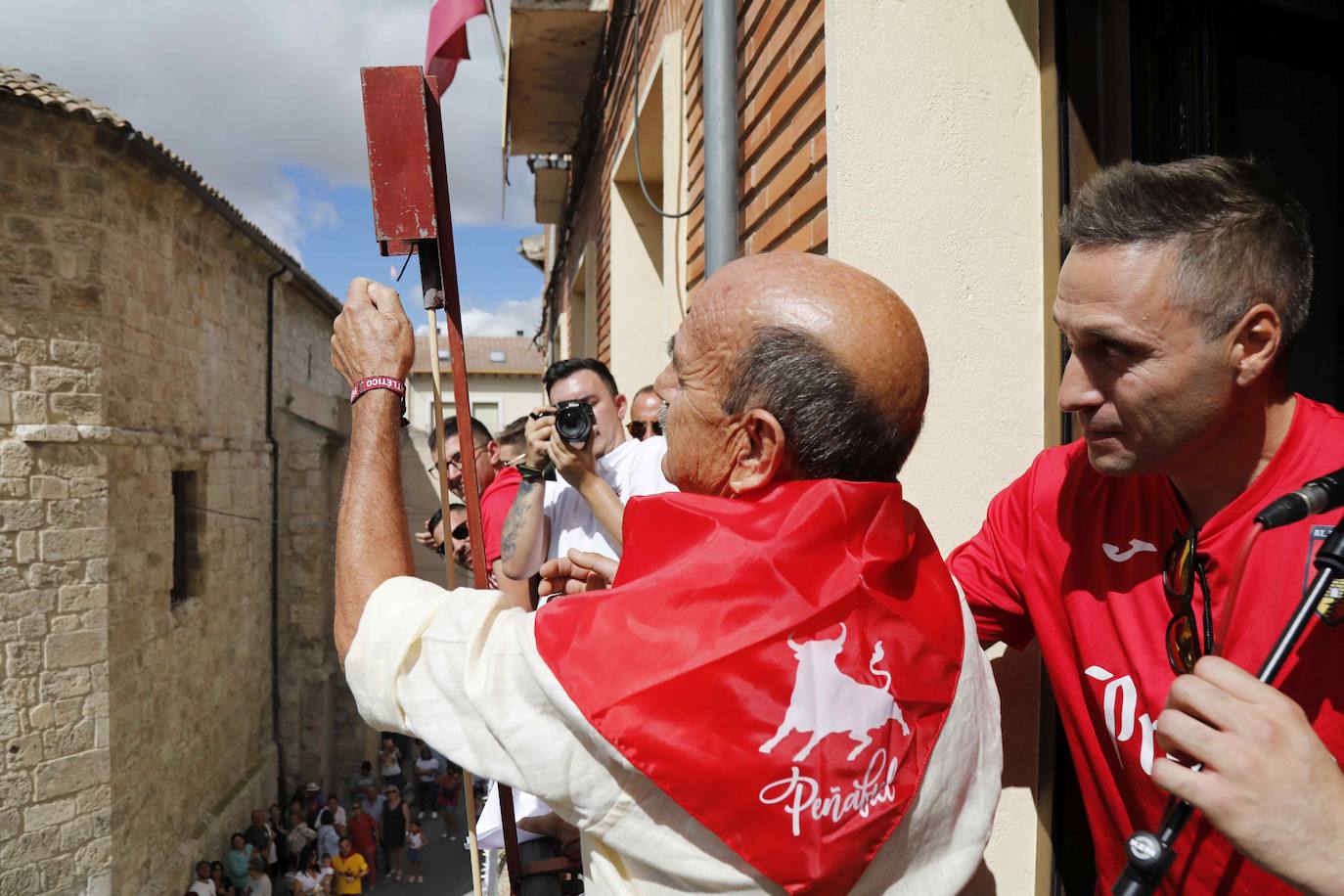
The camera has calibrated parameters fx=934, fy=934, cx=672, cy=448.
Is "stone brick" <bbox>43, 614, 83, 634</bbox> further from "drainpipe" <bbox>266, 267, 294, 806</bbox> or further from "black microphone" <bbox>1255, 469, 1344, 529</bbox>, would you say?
"black microphone" <bbox>1255, 469, 1344, 529</bbox>

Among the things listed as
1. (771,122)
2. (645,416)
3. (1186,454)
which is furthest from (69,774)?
(1186,454)

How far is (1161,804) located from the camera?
141 centimetres

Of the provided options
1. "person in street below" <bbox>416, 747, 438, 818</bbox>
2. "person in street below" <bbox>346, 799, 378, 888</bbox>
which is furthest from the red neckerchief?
"person in street below" <bbox>416, 747, 438, 818</bbox>

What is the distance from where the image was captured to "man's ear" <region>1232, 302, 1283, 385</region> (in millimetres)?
1279

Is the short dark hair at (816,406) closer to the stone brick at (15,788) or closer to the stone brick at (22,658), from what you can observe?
the stone brick at (22,658)

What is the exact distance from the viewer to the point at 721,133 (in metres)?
3.02

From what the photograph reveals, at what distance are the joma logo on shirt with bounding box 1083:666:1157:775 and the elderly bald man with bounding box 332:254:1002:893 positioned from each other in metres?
0.22

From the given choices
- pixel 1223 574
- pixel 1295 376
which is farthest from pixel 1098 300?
pixel 1295 376

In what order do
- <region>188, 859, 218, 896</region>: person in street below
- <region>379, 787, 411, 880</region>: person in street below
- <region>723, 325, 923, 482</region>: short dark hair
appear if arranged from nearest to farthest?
<region>723, 325, 923, 482</region>: short dark hair < <region>188, 859, 218, 896</region>: person in street below < <region>379, 787, 411, 880</region>: person in street below

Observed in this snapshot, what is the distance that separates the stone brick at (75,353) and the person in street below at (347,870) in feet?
20.9

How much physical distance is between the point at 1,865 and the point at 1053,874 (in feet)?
28.2

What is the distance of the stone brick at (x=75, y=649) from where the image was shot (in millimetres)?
7809

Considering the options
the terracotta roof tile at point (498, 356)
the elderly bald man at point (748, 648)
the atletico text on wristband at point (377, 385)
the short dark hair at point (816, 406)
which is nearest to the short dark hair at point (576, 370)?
the atletico text on wristband at point (377, 385)

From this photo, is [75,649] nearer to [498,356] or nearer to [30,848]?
[30,848]
